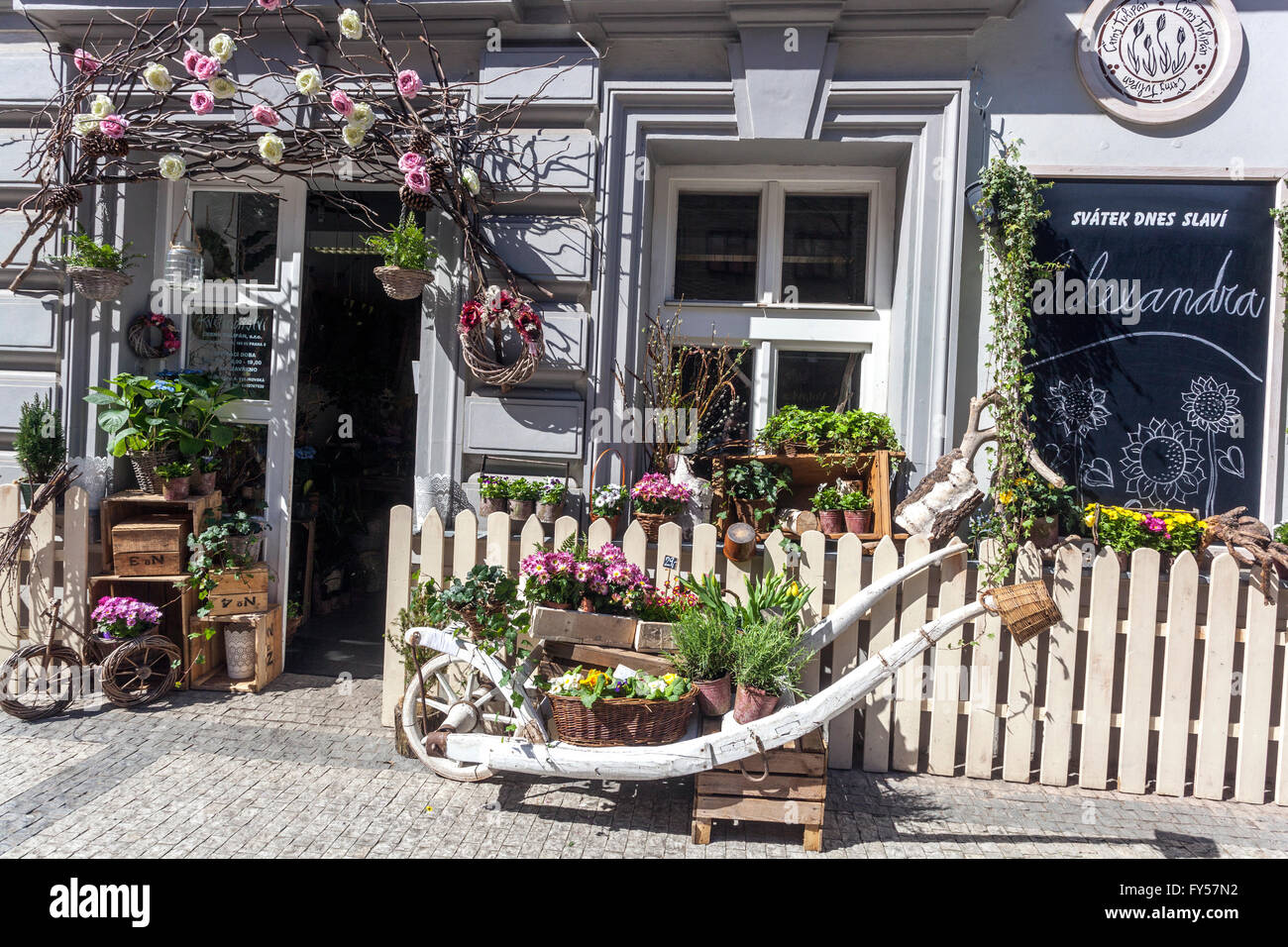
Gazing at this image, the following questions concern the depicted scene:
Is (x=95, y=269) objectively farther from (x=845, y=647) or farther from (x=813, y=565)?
(x=845, y=647)

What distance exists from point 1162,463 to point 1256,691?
1.33 meters

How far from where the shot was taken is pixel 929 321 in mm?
5066

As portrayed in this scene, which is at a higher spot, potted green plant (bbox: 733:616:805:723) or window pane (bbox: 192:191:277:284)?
window pane (bbox: 192:191:277:284)

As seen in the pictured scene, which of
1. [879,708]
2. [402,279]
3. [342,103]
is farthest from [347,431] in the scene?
[879,708]

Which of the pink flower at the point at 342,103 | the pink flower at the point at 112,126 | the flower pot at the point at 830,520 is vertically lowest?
the flower pot at the point at 830,520

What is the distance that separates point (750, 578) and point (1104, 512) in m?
2.05

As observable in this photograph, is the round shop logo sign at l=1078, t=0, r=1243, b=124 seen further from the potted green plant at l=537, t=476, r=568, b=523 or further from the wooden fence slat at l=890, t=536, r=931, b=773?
the potted green plant at l=537, t=476, r=568, b=523

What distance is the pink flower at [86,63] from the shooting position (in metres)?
5.24

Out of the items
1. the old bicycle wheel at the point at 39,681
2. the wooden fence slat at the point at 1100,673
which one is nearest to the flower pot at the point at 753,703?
the wooden fence slat at the point at 1100,673

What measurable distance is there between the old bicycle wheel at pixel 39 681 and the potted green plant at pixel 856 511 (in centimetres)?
465

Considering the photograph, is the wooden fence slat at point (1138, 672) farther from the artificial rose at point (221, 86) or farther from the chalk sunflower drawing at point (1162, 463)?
the artificial rose at point (221, 86)

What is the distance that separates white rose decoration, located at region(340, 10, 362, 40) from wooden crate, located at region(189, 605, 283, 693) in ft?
11.7

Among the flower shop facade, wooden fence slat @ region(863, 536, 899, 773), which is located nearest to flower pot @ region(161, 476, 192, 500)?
the flower shop facade

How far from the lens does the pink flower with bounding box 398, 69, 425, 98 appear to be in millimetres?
4852
